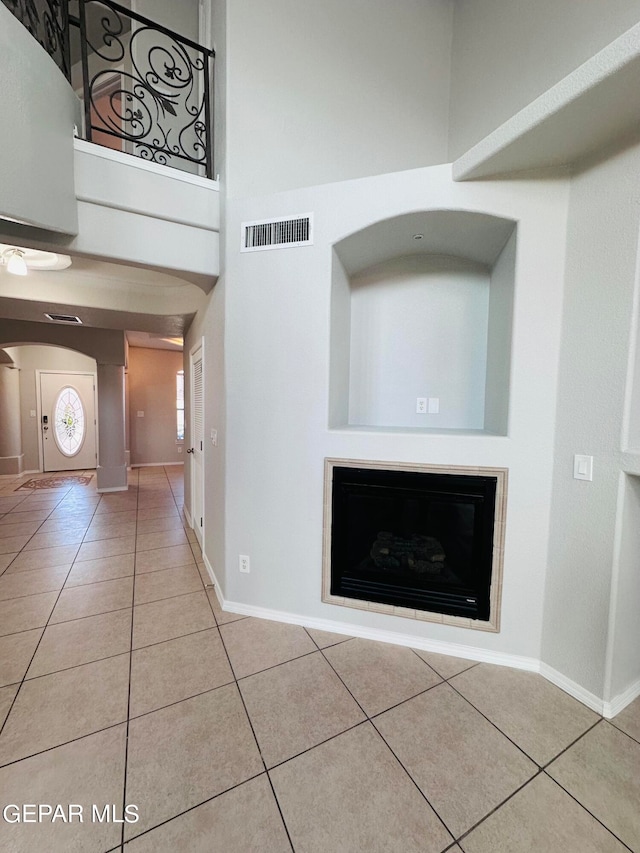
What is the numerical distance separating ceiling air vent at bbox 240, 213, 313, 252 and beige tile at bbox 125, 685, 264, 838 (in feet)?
8.41

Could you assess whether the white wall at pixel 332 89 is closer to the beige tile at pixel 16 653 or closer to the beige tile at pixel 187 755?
the beige tile at pixel 187 755

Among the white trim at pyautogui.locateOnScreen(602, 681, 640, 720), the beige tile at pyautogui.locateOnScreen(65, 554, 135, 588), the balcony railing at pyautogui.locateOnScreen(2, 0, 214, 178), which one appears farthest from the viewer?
the beige tile at pyautogui.locateOnScreen(65, 554, 135, 588)

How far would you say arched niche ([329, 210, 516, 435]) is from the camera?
2.18m

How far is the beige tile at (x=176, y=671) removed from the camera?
5.68 feet

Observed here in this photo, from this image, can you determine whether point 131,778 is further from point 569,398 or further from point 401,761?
point 569,398

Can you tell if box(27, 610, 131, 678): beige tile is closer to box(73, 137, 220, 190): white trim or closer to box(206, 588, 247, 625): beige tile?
box(206, 588, 247, 625): beige tile

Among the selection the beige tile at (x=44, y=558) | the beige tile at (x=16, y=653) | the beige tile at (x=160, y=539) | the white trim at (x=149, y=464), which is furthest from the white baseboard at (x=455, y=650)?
the white trim at (x=149, y=464)

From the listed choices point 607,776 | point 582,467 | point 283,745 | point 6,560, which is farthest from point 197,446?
point 607,776

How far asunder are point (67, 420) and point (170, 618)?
669 centimetres

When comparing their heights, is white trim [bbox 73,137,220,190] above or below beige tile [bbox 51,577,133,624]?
above

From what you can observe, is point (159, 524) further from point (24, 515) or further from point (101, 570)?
point (24, 515)

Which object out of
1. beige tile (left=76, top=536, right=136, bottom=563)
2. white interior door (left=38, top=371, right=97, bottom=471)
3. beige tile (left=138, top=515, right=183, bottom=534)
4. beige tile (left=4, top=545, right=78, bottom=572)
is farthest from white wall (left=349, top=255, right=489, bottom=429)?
white interior door (left=38, top=371, right=97, bottom=471)

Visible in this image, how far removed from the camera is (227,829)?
1.19 m

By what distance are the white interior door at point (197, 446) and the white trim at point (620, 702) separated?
3123 mm
